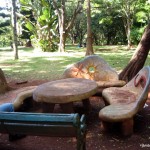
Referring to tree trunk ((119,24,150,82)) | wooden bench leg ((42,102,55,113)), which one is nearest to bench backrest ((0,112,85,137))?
wooden bench leg ((42,102,55,113))

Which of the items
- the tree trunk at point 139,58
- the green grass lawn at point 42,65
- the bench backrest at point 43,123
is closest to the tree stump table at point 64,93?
the bench backrest at point 43,123

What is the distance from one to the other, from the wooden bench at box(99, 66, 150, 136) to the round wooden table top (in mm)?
408

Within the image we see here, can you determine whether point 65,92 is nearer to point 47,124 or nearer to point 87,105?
point 87,105

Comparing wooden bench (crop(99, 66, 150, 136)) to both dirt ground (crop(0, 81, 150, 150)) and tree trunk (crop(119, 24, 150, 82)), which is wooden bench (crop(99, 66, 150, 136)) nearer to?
dirt ground (crop(0, 81, 150, 150))

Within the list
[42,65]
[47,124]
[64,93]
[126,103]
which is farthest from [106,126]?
[42,65]

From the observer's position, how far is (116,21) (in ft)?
92.8

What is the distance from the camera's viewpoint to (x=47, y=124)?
8.62ft

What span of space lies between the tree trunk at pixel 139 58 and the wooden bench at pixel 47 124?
4504 mm

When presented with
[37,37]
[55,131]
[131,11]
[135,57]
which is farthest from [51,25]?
[55,131]

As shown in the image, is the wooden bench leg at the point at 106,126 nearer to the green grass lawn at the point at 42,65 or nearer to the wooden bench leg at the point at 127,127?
the wooden bench leg at the point at 127,127

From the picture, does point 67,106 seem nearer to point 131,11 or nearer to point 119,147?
point 119,147

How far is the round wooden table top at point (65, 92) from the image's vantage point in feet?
14.5

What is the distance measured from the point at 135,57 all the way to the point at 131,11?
16463 millimetres

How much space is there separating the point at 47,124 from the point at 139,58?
15.7 ft
